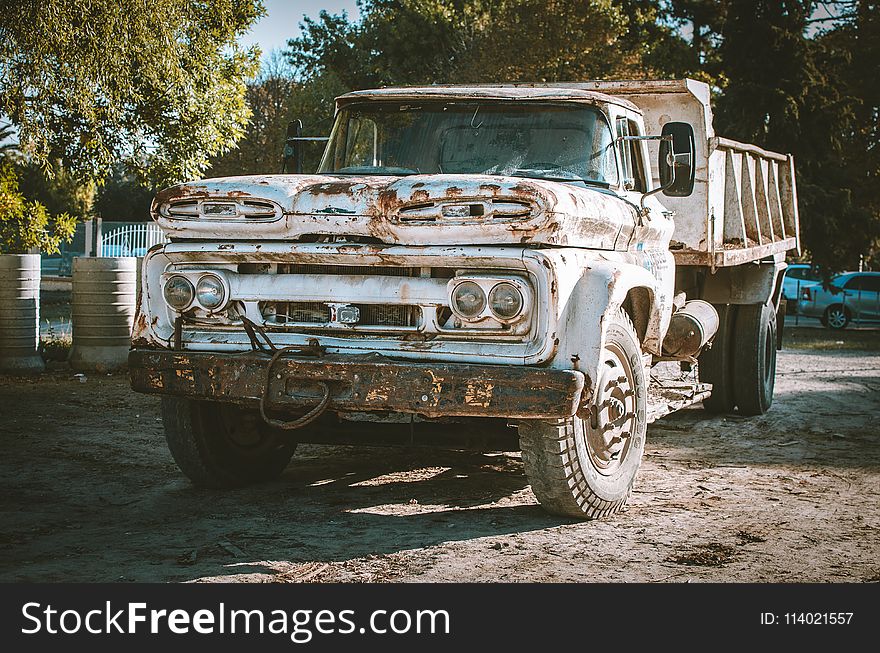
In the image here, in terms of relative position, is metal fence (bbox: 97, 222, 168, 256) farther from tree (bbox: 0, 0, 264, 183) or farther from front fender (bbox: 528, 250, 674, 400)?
front fender (bbox: 528, 250, 674, 400)

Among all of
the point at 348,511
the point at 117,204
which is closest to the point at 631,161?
the point at 348,511

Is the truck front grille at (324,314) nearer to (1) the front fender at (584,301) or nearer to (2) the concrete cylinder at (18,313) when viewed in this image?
(1) the front fender at (584,301)

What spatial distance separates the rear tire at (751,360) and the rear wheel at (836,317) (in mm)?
16281

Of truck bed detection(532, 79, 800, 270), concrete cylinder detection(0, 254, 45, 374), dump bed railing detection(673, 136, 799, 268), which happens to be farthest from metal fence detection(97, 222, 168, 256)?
truck bed detection(532, 79, 800, 270)

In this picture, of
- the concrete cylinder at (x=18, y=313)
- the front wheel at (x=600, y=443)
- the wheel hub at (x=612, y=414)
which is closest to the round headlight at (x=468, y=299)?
the front wheel at (x=600, y=443)

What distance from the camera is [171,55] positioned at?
1237 centimetres

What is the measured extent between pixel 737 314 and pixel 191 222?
6.23 meters

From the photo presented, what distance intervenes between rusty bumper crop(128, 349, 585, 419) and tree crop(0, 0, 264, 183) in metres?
6.39

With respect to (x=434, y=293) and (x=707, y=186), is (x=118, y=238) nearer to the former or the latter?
(x=707, y=186)

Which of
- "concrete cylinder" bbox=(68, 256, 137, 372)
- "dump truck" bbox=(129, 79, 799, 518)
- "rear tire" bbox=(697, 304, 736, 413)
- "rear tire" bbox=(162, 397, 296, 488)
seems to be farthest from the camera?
"concrete cylinder" bbox=(68, 256, 137, 372)

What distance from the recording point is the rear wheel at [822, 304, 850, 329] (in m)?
25.7

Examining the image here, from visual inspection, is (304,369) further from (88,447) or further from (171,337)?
(88,447)

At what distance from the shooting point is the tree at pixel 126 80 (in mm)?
11047

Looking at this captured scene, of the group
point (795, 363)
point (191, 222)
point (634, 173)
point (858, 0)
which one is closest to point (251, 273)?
point (191, 222)
